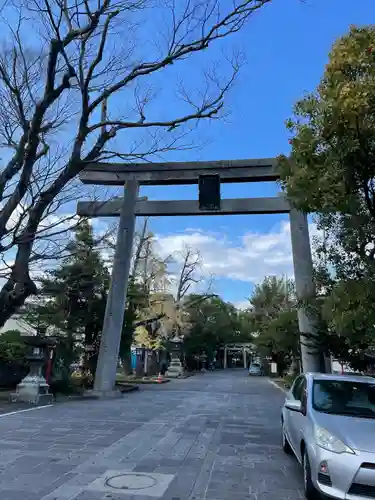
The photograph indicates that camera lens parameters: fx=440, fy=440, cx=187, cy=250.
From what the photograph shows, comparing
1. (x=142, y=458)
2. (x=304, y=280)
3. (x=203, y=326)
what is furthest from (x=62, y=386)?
(x=203, y=326)

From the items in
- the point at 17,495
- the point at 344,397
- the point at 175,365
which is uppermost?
the point at 175,365

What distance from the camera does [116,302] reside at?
58.1 ft

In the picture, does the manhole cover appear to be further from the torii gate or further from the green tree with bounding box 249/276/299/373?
the green tree with bounding box 249/276/299/373

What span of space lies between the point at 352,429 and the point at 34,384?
11063 millimetres

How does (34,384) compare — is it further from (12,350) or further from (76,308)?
(76,308)

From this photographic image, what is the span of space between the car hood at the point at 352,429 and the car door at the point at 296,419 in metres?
0.64

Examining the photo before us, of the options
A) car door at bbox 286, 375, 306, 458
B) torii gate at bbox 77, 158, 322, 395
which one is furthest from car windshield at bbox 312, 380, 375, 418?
torii gate at bbox 77, 158, 322, 395

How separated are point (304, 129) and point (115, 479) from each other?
19.4ft

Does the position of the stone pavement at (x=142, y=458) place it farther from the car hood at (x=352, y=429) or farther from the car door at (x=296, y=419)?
the car hood at (x=352, y=429)

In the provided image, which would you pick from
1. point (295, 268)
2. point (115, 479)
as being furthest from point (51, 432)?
point (295, 268)

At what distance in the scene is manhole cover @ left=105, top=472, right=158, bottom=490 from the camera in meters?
4.98

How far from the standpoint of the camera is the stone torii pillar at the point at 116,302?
666 inches

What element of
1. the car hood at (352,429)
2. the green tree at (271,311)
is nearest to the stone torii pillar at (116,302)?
the green tree at (271,311)

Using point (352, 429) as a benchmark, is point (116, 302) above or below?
above
